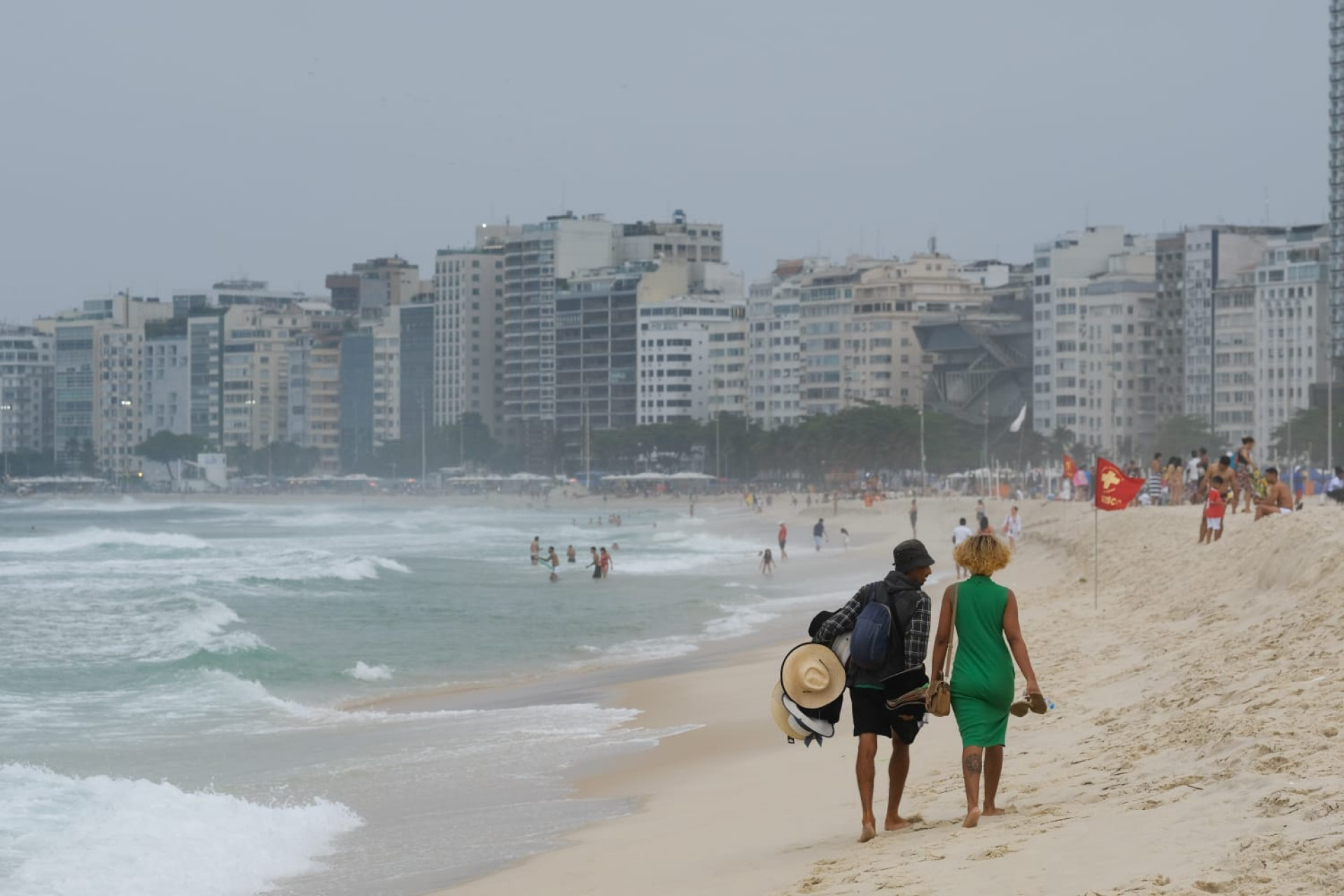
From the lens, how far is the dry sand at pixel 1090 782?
6754 millimetres

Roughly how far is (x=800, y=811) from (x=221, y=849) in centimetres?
330

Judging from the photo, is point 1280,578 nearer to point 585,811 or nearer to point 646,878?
point 585,811

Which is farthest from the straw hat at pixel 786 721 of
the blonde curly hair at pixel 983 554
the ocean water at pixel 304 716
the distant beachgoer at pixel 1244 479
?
the distant beachgoer at pixel 1244 479

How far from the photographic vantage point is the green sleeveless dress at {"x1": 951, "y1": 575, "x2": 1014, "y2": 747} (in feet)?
26.1

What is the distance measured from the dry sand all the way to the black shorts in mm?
427

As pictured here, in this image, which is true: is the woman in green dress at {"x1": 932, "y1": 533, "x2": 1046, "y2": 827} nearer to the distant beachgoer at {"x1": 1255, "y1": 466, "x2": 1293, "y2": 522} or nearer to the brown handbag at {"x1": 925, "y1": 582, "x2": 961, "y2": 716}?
the brown handbag at {"x1": 925, "y1": 582, "x2": 961, "y2": 716}

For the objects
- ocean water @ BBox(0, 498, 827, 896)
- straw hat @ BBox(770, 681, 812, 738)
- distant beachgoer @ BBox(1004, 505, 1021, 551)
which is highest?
straw hat @ BBox(770, 681, 812, 738)

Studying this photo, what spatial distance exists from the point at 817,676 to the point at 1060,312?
128522 millimetres

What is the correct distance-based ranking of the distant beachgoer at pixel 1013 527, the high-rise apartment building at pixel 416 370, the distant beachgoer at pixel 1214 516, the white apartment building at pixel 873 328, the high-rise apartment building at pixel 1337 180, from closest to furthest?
the distant beachgoer at pixel 1214 516
the distant beachgoer at pixel 1013 527
the high-rise apartment building at pixel 1337 180
the white apartment building at pixel 873 328
the high-rise apartment building at pixel 416 370

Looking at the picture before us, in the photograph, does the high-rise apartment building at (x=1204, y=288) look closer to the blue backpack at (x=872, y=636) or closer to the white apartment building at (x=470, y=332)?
the white apartment building at (x=470, y=332)

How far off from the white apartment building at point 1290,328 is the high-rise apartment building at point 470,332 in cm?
8301

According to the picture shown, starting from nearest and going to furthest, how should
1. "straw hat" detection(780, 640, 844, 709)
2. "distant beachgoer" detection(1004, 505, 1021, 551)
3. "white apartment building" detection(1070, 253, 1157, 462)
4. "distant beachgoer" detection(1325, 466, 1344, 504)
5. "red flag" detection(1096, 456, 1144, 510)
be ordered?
"straw hat" detection(780, 640, 844, 709) → "red flag" detection(1096, 456, 1144, 510) → "distant beachgoer" detection(1325, 466, 1344, 504) → "distant beachgoer" detection(1004, 505, 1021, 551) → "white apartment building" detection(1070, 253, 1157, 462)

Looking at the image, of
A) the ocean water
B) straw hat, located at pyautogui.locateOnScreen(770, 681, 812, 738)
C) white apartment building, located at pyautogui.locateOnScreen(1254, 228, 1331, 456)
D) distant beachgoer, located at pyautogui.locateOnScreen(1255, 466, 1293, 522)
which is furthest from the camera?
white apartment building, located at pyautogui.locateOnScreen(1254, 228, 1331, 456)

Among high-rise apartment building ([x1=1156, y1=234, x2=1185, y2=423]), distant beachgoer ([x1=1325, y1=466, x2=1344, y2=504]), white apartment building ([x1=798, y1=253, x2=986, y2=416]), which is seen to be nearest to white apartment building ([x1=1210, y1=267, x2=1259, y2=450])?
high-rise apartment building ([x1=1156, y1=234, x2=1185, y2=423])
